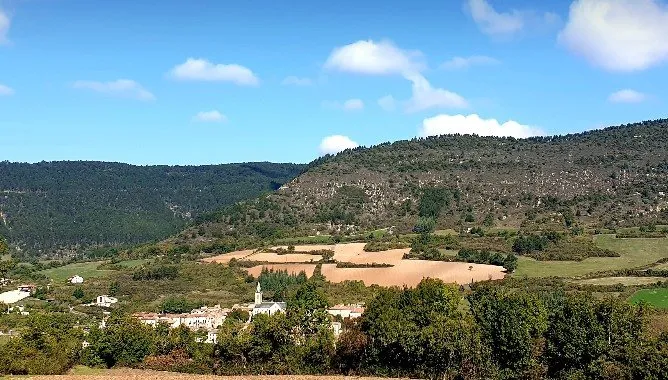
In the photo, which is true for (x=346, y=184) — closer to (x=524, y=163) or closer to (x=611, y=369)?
(x=524, y=163)

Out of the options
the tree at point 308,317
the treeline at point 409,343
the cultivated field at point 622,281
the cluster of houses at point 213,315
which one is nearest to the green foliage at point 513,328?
the treeline at point 409,343

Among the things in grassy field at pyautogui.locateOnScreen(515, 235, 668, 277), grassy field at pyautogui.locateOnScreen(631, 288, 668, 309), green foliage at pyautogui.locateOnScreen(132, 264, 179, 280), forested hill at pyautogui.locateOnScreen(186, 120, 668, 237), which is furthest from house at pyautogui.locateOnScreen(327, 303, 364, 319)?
forested hill at pyautogui.locateOnScreen(186, 120, 668, 237)

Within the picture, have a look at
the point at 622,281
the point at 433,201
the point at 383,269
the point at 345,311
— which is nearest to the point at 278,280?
the point at 383,269

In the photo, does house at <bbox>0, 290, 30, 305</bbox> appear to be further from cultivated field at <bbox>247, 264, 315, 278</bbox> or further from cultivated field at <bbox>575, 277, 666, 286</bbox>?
cultivated field at <bbox>575, 277, 666, 286</bbox>

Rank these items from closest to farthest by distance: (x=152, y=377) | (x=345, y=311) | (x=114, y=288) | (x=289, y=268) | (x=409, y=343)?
(x=152, y=377), (x=409, y=343), (x=345, y=311), (x=114, y=288), (x=289, y=268)

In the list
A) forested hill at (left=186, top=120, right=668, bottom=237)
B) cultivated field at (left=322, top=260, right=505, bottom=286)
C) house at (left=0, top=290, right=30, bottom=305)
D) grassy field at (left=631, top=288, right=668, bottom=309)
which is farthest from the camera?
forested hill at (left=186, top=120, right=668, bottom=237)

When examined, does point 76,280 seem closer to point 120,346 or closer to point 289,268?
point 289,268
